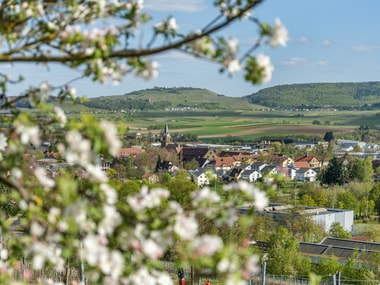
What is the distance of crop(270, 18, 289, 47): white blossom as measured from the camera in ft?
8.04

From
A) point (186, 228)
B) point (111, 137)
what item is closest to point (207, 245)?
point (186, 228)

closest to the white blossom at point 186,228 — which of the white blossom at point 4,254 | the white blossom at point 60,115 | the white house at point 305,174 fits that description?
the white blossom at point 60,115

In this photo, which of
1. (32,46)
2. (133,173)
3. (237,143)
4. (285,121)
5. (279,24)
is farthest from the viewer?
(285,121)

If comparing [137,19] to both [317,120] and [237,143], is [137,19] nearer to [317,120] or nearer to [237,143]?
[237,143]

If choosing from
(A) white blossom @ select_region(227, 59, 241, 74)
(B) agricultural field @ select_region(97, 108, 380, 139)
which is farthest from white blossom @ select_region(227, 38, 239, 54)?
(B) agricultural field @ select_region(97, 108, 380, 139)

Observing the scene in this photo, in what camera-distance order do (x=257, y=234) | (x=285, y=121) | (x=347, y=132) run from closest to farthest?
(x=257, y=234) → (x=347, y=132) → (x=285, y=121)

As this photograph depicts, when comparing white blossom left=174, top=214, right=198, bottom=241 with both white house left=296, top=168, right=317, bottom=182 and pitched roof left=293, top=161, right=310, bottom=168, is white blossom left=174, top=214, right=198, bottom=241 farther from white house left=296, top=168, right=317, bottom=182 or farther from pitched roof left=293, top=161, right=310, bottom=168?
pitched roof left=293, top=161, right=310, bottom=168

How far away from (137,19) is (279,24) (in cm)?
→ 75

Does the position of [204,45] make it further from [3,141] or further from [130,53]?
[3,141]

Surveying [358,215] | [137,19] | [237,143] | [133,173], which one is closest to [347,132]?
[237,143]

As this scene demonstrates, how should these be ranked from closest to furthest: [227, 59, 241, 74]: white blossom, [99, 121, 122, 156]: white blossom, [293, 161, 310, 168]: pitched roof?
[99, 121, 122, 156]: white blossom → [227, 59, 241, 74]: white blossom → [293, 161, 310, 168]: pitched roof

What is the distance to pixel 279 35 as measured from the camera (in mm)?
2463

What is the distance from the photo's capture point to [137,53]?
2.46m

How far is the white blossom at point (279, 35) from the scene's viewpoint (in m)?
2.45
